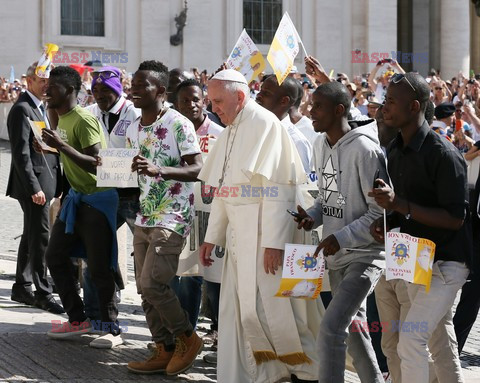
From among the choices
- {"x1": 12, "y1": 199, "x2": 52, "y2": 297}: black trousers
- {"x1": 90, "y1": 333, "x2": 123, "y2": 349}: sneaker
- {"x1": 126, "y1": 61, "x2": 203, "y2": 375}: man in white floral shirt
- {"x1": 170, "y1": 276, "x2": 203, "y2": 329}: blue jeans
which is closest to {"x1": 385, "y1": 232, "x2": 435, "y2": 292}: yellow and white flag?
{"x1": 126, "y1": 61, "x2": 203, "y2": 375}: man in white floral shirt

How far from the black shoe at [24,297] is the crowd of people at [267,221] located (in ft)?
3.78

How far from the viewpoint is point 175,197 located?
7.24 meters

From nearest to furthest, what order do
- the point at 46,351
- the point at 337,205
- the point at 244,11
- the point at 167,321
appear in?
the point at 337,205
the point at 167,321
the point at 46,351
the point at 244,11

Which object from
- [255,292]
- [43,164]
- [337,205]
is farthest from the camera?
[43,164]

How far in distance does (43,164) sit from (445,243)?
4.99 metres

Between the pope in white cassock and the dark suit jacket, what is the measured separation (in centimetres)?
296

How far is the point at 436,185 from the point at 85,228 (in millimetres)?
3256

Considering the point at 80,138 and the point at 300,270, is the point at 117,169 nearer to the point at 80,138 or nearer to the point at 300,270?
the point at 80,138

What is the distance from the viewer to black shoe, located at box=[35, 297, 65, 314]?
9273 mm

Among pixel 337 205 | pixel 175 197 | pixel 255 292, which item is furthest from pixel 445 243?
pixel 175 197

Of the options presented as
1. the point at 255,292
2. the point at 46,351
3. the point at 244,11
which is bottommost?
the point at 46,351

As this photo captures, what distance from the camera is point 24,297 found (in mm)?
9625

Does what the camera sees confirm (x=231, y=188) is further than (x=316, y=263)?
Yes

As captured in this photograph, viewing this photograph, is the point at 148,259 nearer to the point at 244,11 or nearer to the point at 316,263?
the point at 316,263
